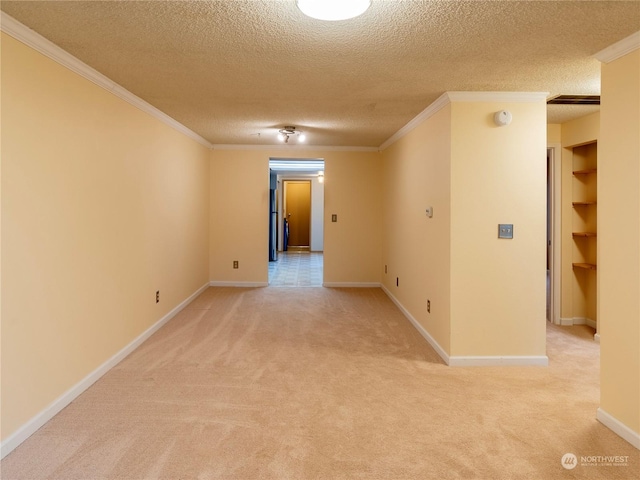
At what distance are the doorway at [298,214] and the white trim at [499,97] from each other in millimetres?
9131

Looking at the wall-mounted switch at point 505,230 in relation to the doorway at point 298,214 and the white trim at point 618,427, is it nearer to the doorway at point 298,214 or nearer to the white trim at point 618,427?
the white trim at point 618,427

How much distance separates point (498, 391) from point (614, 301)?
955mm

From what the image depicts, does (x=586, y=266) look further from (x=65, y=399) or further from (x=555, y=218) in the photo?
(x=65, y=399)

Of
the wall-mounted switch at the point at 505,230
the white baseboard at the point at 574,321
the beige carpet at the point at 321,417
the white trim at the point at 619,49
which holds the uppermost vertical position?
the white trim at the point at 619,49

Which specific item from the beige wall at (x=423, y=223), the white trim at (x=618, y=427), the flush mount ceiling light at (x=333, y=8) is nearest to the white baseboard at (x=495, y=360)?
the beige wall at (x=423, y=223)

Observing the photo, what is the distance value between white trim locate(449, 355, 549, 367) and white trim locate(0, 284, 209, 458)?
2.63 m

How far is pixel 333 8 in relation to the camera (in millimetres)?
1844

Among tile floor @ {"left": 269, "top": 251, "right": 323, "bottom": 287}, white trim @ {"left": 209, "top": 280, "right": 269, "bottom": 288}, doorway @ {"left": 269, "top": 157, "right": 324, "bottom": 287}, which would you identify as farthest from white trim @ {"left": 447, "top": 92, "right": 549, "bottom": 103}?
doorway @ {"left": 269, "top": 157, "right": 324, "bottom": 287}

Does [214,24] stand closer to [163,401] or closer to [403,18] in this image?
[403,18]

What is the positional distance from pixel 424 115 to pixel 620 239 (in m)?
2.13

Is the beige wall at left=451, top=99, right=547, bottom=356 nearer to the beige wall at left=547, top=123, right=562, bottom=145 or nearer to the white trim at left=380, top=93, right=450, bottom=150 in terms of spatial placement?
the white trim at left=380, top=93, right=450, bottom=150

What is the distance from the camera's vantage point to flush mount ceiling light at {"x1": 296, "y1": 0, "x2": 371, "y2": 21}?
180cm

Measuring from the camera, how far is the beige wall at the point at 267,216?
6.36m

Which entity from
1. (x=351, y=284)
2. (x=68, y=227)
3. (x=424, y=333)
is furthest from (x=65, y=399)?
(x=351, y=284)
